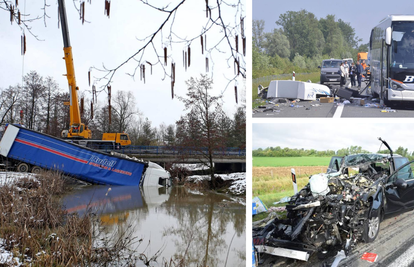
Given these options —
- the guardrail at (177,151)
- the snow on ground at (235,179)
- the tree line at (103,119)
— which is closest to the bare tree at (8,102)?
the tree line at (103,119)

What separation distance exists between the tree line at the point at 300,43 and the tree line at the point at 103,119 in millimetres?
11814

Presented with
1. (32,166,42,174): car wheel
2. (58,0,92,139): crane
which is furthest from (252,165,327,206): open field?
(32,166,42,174): car wheel

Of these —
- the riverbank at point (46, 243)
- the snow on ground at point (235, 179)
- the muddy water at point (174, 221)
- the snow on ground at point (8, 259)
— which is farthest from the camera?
the snow on ground at point (235, 179)

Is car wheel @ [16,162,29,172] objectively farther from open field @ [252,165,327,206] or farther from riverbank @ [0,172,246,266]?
open field @ [252,165,327,206]

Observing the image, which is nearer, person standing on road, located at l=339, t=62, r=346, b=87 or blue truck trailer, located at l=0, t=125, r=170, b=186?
person standing on road, located at l=339, t=62, r=346, b=87

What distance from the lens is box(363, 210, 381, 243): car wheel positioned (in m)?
3.04

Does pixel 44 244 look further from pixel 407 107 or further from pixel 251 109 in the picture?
pixel 407 107

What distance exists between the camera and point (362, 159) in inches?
128

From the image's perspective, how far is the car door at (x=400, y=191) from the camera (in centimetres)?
322

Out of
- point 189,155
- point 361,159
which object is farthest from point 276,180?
point 189,155

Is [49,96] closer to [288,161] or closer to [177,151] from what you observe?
[177,151]

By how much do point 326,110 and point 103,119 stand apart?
74.2 feet

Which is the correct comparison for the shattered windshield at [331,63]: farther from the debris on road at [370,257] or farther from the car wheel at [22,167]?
the car wheel at [22,167]

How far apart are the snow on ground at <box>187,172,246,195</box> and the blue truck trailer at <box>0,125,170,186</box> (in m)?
2.96
